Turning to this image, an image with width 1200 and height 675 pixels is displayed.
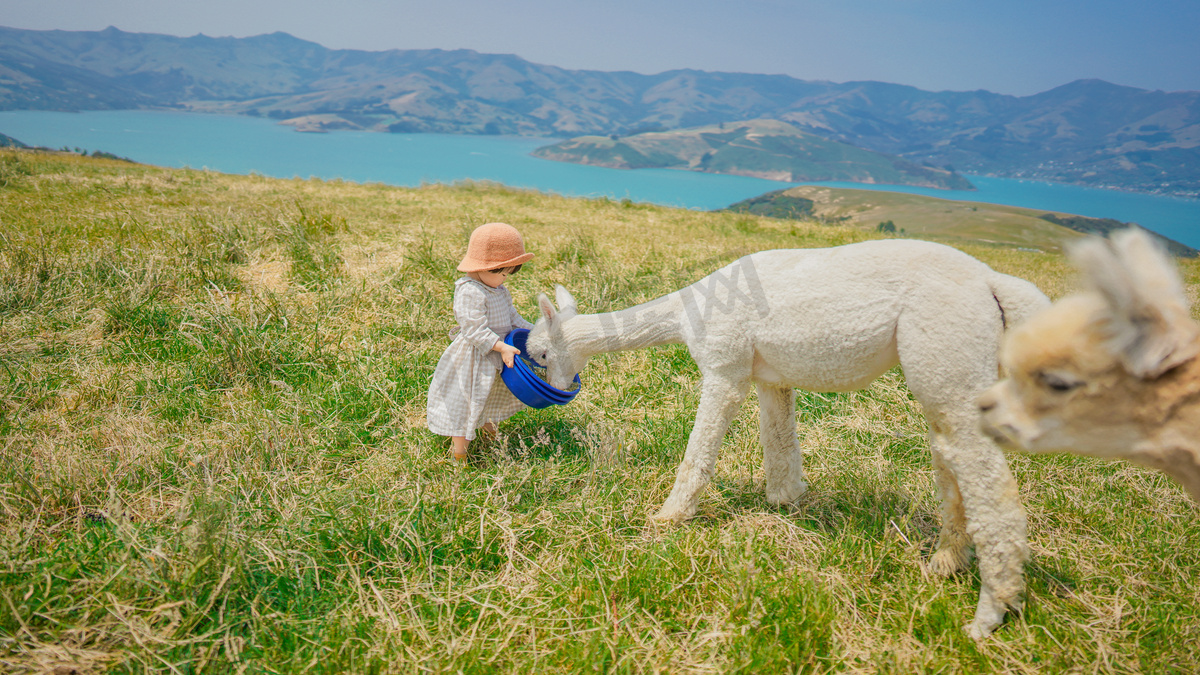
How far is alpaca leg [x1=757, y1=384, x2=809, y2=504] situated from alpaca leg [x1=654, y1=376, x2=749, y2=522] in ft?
1.44

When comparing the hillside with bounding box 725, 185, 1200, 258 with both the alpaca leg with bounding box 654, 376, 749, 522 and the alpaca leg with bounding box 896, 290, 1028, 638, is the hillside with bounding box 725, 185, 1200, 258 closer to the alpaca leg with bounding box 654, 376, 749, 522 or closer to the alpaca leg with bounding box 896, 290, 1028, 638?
the alpaca leg with bounding box 654, 376, 749, 522

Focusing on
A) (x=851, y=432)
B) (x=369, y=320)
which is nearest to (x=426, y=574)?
(x=851, y=432)

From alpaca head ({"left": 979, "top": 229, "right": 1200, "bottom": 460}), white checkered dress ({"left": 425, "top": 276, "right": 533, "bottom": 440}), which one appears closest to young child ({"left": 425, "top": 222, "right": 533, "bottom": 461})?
white checkered dress ({"left": 425, "top": 276, "right": 533, "bottom": 440})

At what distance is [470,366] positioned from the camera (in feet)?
12.7

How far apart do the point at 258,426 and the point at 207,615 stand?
175cm

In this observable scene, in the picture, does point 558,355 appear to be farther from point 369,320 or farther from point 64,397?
point 64,397

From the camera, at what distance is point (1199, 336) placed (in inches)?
63.7

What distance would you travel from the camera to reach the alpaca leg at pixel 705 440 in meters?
3.07

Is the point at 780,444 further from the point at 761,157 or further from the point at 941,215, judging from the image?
the point at 761,157

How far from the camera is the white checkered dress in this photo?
3.72 metres

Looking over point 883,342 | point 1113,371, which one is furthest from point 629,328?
point 1113,371

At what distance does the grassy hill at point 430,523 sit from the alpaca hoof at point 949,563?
65mm

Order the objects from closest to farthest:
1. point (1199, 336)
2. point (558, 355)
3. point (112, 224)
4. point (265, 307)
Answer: point (1199, 336), point (558, 355), point (265, 307), point (112, 224)

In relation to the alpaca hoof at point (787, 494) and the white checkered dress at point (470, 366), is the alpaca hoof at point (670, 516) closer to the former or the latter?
the alpaca hoof at point (787, 494)
